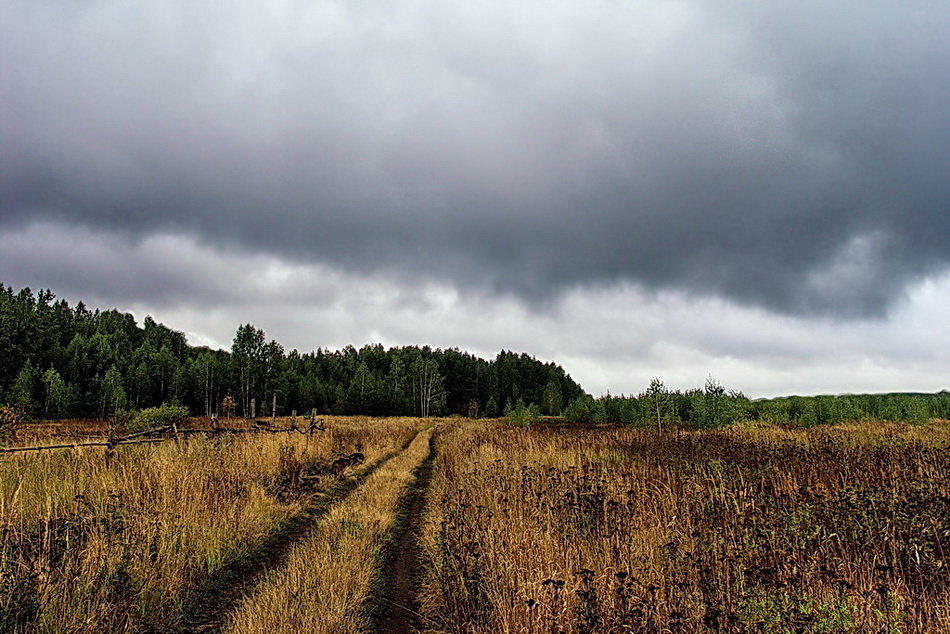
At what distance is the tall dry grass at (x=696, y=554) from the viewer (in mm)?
3934

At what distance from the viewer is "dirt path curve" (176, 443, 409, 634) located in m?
5.02

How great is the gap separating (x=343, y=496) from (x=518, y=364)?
11043 centimetres

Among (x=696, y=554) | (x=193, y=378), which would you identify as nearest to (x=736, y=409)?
(x=696, y=554)

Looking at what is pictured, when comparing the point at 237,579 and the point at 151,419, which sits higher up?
the point at 151,419

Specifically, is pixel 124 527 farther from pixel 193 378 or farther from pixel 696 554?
pixel 193 378

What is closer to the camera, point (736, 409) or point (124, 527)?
point (124, 527)

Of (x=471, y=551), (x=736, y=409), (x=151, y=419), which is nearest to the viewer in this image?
(x=471, y=551)

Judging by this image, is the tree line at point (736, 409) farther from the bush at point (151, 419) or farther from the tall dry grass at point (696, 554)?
the bush at point (151, 419)

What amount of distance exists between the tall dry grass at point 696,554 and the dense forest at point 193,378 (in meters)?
52.0

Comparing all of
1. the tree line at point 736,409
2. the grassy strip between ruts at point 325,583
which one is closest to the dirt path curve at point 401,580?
the grassy strip between ruts at point 325,583

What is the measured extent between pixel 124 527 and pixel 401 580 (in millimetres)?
3483

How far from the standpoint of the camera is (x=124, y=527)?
20.0 ft

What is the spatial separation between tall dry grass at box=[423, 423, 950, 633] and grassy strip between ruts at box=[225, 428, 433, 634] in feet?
2.74

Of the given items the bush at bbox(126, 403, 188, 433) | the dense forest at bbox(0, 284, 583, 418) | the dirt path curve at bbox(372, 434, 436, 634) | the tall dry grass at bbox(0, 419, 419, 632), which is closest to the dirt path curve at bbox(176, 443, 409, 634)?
the tall dry grass at bbox(0, 419, 419, 632)
